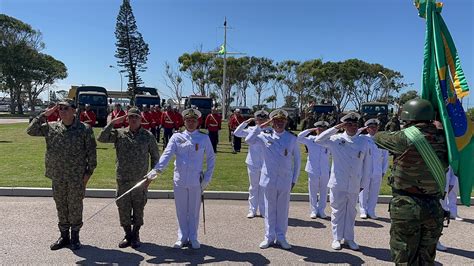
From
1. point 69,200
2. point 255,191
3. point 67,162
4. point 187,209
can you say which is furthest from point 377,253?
point 67,162

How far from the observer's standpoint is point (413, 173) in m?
3.70

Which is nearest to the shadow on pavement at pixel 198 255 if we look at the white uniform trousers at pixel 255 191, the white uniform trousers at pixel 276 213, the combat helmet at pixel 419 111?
the white uniform trousers at pixel 276 213

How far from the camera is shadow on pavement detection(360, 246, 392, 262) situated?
18.4 feet

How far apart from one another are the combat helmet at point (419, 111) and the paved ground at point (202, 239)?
2431 mm

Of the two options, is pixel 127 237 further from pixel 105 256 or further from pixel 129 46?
pixel 129 46

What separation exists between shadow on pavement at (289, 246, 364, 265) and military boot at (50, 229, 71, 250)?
121 inches

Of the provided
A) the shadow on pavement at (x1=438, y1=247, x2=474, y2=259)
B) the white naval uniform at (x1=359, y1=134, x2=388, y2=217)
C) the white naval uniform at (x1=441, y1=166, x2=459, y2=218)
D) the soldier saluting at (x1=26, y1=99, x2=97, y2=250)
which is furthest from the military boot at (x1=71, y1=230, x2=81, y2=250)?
the white naval uniform at (x1=441, y1=166, x2=459, y2=218)

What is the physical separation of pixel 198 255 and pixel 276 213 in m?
1.26

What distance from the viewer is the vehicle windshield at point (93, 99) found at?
3061 centimetres

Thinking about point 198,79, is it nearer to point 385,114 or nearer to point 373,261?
point 385,114

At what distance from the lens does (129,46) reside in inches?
2144

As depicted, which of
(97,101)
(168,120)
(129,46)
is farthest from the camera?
(129,46)

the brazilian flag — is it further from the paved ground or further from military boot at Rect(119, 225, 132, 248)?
military boot at Rect(119, 225, 132, 248)

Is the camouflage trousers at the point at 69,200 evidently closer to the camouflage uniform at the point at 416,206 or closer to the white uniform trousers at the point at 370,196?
the camouflage uniform at the point at 416,206
